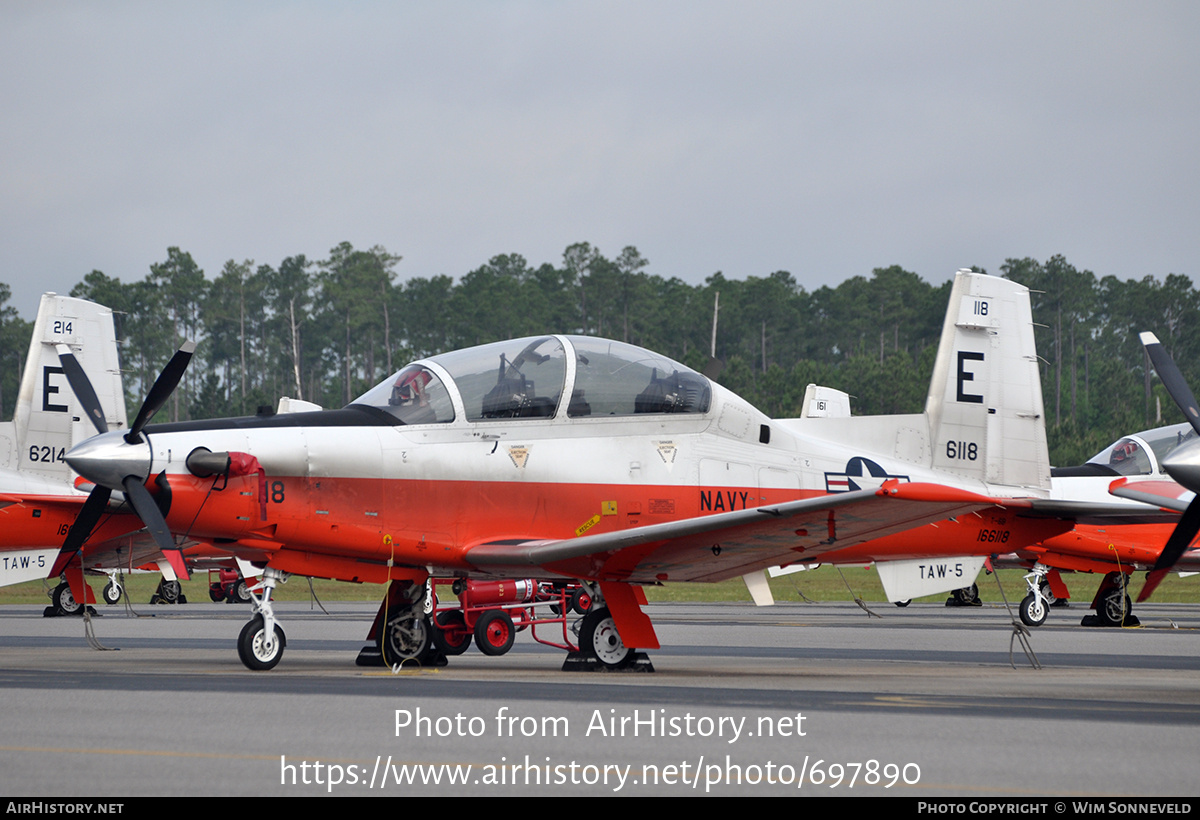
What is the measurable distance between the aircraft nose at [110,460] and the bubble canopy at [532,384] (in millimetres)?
2370

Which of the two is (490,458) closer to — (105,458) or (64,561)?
(105,458)

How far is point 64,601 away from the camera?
26516 mm

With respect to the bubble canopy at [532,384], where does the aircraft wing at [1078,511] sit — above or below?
below

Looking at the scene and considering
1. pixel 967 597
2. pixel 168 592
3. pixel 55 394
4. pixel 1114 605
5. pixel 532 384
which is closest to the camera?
pixel 532 384

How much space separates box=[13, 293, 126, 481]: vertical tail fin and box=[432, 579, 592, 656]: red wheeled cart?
10618mm

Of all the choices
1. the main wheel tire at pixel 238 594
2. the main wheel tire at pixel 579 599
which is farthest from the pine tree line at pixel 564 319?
the main wheel tire at pixel 579 599

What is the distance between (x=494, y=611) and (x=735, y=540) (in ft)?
15.3

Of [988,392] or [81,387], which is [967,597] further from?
[81,387]

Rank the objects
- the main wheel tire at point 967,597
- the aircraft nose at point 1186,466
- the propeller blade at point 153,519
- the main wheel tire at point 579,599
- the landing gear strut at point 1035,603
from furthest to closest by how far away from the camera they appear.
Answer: the main wheel tire at point 967,597
the landing gear strut at point 1035,603
the main wheel tire at point 579,599
the propeller blade at point 153,519
the aircraft nose at point 1186,466

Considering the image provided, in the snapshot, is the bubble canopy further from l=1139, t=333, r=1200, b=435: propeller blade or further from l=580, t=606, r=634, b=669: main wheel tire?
l=1139, t=333, r=1200, b=435: propeller blade

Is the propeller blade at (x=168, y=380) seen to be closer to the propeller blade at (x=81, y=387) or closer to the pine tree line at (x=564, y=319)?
the propeller blade at (x=81, y=387)

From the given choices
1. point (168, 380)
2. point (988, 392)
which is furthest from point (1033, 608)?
point (168, 380)

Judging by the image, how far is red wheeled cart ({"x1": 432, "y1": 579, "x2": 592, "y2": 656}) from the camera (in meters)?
14.6

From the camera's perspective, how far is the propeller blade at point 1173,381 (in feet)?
35.5
